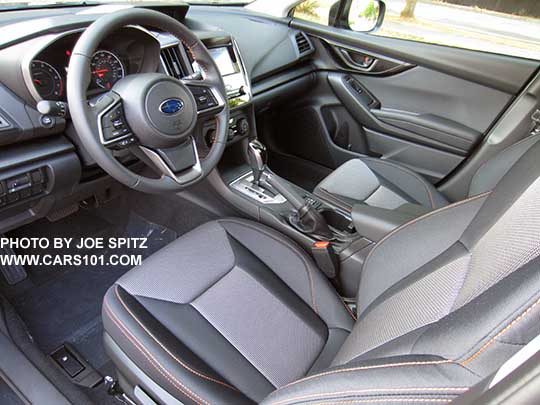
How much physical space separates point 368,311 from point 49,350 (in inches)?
45.0

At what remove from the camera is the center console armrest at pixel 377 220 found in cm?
130

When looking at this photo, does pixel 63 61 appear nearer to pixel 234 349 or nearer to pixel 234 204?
pixel 234 204

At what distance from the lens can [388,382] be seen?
53 centimetres

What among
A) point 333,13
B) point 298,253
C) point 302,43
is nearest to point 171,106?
point 298,253

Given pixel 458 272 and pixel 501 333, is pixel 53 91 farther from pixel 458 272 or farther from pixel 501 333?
pixel 501 333

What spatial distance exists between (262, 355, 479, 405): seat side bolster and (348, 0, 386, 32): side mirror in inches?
74.1

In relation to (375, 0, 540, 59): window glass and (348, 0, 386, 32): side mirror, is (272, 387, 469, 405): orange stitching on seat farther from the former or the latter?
(348, 0, 386, 32): side mirror

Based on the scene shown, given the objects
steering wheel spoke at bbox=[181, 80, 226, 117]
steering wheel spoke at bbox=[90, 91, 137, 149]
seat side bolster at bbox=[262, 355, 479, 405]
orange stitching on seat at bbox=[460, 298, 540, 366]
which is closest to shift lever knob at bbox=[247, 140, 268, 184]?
steering wheel spoke at bbox=[181, 80, 226, 117]

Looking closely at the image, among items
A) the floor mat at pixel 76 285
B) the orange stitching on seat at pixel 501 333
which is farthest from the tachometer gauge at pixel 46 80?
the orange stitching on seat at pixel 501 333

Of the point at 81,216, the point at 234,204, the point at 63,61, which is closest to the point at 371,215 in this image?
the point at 234,204

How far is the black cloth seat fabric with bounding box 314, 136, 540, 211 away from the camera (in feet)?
5.30

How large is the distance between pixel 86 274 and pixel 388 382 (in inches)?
62.1

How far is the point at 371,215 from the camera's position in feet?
4.42

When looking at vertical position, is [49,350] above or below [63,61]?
below
